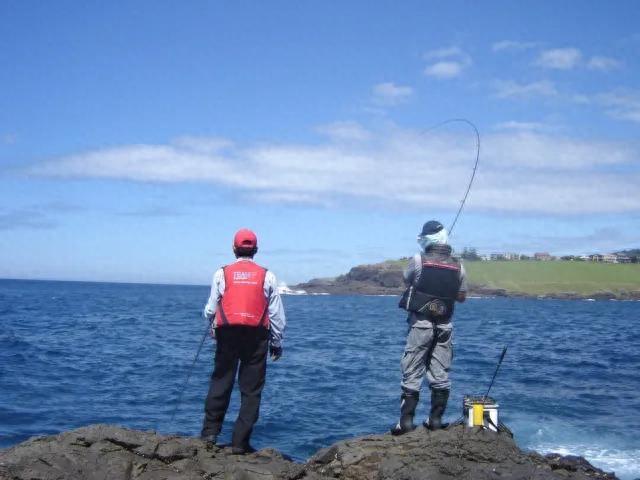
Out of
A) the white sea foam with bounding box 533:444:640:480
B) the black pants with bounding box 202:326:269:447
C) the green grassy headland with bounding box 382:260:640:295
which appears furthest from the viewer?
the green grassy headland with bounding box 382:260:640:295

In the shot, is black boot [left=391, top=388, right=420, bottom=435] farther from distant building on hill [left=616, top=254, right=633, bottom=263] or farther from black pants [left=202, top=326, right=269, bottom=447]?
distant building on hill [left=616, top=254, right=633, bottom=263]

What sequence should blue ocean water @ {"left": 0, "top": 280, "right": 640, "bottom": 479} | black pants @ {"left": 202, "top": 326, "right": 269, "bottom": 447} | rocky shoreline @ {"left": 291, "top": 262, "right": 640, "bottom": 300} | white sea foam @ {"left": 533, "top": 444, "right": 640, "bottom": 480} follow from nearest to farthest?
1. black pants @ {"left": 202, "top": 326, "right": 269, "bottom": 447}
2. white sea foam @ {"left": 533, "top": 444, "right": 640, "bottom": 480}
3. blue ocean water @ {"left": 0, "top": 280, "right": 640, "bottom": 479}
4. rocky shoreline @ {"left": 291, "top": 262, "right": 640, "bottom": 300}

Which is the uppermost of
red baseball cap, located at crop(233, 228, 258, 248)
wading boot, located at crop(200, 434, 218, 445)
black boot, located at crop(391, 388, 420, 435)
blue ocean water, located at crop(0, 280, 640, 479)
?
red baseball cap, located at crop(233, 228, 258, 248)

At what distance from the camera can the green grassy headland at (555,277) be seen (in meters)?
138

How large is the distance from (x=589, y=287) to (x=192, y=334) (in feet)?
388

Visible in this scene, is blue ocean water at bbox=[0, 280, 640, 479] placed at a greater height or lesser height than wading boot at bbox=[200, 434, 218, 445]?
lesser

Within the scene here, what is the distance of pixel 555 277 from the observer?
485 feet

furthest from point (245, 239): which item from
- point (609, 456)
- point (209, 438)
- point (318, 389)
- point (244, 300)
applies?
point (318, 389)

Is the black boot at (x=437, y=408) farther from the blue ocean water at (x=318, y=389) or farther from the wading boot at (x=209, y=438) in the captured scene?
the blue ocean water at (x=318, y=389)

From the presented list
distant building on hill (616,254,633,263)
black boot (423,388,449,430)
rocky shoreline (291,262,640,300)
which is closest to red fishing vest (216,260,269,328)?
black boot (423,388,449,430)

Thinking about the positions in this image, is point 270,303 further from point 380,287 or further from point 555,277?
point 380,287

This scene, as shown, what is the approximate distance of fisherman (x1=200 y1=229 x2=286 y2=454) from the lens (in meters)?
7.49

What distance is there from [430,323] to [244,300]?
2005mm

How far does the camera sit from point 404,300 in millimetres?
8016
